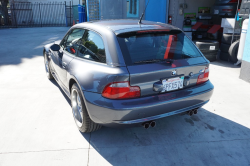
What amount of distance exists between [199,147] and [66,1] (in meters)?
21.6

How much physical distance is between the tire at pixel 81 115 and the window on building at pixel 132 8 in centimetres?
816

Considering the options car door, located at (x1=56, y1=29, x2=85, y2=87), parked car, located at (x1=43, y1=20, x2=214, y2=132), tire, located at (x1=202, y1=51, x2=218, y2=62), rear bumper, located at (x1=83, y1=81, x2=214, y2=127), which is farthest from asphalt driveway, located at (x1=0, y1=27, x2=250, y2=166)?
tire, located at (x1=202, y1=51, x2=218, y2=62)

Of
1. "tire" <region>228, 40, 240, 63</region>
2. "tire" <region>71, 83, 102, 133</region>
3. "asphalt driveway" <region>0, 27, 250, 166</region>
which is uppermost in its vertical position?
"tire" <region>228, 40, 240, 63</region>

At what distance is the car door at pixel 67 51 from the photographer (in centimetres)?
352

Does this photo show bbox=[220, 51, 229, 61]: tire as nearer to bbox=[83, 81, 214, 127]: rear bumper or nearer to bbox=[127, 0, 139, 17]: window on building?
bbox=[127, 0, 139, 17]: window on building

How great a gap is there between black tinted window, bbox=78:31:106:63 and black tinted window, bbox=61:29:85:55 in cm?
18

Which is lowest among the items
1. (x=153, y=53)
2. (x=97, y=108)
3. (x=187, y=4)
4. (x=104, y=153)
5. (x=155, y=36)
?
(x=104, y=153)

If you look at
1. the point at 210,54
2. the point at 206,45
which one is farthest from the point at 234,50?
the point at 206,45

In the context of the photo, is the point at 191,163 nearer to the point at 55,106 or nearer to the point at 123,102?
the point at 123,102

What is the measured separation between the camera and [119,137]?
10.4ft

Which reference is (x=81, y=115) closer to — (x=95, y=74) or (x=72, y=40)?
(x=95, y=74)

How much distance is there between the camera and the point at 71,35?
13.2ft

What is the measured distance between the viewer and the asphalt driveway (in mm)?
2734

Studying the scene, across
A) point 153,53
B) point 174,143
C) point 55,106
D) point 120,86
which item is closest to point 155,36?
point 153,53
